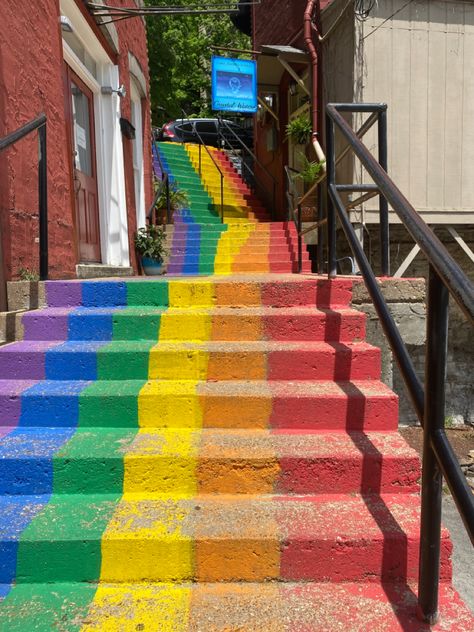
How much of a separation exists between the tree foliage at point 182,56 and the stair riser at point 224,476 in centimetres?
1537

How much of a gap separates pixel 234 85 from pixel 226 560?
9.35 meters

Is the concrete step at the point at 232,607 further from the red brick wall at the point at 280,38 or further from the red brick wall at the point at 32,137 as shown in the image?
the red brick wall at the point at 280,38

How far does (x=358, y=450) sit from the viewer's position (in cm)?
203

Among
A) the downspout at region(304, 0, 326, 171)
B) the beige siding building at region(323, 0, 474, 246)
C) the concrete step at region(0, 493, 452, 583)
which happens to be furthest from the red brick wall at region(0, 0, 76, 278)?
the downspout at region(304, 0, 326, 171)

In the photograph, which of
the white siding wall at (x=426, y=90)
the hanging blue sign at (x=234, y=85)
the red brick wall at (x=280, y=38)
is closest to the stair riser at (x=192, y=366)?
the white siding wall at (x=426, y=90)

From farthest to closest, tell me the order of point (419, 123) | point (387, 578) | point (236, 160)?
1. point (236, 160)
2. point (419, 123)
3. point (387, 578)

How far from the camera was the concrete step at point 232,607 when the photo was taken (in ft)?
4.94

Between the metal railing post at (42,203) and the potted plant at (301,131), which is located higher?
the potted plant at (301,131)

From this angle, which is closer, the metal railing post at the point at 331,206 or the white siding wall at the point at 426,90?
the metal railing post at the point at 331,206

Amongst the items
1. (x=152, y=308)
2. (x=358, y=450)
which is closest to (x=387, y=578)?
(x=358, y=450)

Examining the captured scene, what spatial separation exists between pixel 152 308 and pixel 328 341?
3.56 ft

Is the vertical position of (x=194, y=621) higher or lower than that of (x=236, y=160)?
lower

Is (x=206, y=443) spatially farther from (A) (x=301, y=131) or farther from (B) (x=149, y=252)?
(A) (x=301, y=131)

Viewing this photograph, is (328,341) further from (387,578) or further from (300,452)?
(387,578)
